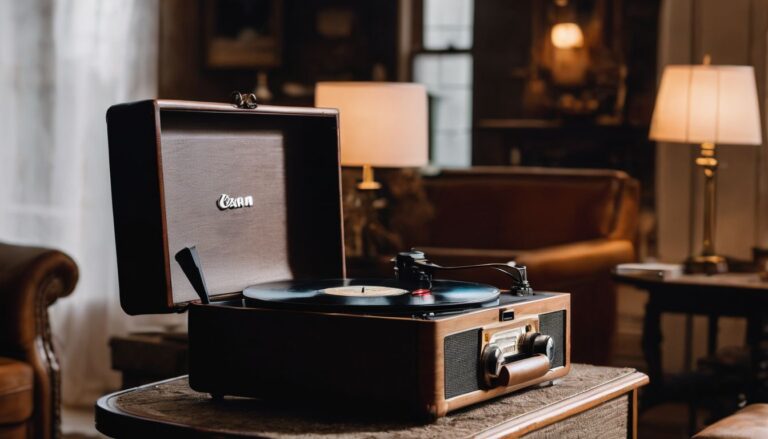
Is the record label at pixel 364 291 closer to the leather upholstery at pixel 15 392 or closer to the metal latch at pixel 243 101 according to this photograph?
the metal latch at pixel 243 101

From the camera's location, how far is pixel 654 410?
480 centimetres

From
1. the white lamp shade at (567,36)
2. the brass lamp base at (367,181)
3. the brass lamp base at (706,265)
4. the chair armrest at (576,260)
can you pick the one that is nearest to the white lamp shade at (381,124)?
the brass lamp base at (367,181)

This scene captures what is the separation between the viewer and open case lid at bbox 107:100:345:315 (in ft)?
5.19

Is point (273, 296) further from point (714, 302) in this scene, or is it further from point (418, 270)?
point (714, 302)

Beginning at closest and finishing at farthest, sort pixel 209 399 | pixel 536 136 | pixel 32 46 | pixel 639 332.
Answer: pixel 209 399, pixel 32 46, pixel 639 332, pixel 536 136

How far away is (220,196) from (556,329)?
59 cm

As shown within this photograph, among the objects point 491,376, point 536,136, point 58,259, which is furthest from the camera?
point 536,136

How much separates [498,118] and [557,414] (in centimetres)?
580

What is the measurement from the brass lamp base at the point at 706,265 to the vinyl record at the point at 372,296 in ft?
8.35

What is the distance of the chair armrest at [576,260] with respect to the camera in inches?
161

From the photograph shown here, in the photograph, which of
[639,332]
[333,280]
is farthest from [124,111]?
[639,332]

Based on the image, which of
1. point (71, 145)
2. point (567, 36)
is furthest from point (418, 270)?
point (567, 36)

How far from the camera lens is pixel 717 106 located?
3924mm

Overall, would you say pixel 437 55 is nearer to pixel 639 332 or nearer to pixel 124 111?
pixel 639 332
